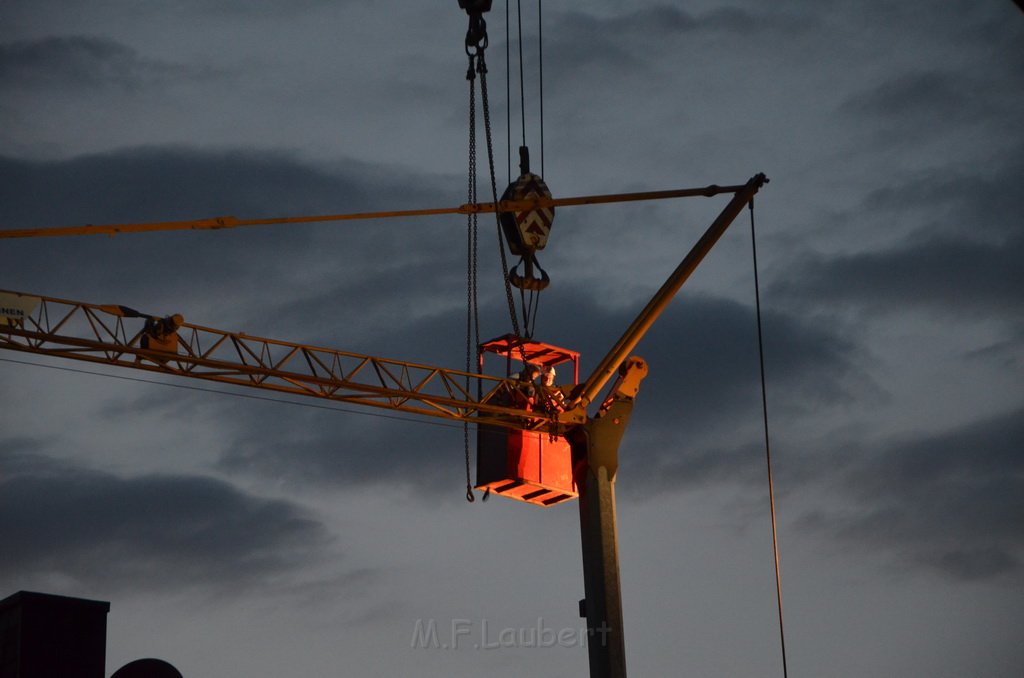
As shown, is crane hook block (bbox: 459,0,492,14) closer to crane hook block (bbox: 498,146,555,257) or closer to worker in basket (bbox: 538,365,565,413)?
crane hook block (bbox: 498,146,555,257)

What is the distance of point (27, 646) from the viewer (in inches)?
1262

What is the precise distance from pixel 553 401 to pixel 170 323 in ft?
35.0

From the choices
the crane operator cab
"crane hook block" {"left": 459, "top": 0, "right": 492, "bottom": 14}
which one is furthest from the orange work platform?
"crane hook block" {"left": 459, "top": 0, "right": 492, "bottom": 14}

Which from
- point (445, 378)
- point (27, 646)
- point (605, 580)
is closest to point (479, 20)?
point (445, 378)

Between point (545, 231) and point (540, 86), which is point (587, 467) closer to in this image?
point (545, 231)

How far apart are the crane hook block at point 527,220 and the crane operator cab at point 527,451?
107 inches

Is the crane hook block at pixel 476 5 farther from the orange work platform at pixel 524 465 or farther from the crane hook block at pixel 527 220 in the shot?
the orange work platform at pixel 524 465

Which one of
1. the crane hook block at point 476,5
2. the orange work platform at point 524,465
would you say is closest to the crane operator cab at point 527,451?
the orange work platform at point 524,465

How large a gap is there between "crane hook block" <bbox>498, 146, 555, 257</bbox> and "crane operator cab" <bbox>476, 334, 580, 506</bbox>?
273 centimetres

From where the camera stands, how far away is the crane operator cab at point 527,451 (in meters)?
44.7

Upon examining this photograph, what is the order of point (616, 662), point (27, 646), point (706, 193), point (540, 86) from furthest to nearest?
point (540, 86), point (706, 193), point (616, 662), point (27, 646)

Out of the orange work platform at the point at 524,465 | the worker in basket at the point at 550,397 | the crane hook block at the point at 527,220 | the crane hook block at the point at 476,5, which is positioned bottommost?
the orange work platform at the point at 524,465

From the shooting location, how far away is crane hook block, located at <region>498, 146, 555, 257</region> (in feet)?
153

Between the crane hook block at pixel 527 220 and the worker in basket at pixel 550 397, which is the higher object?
the crane hook block at pixel 527 220
